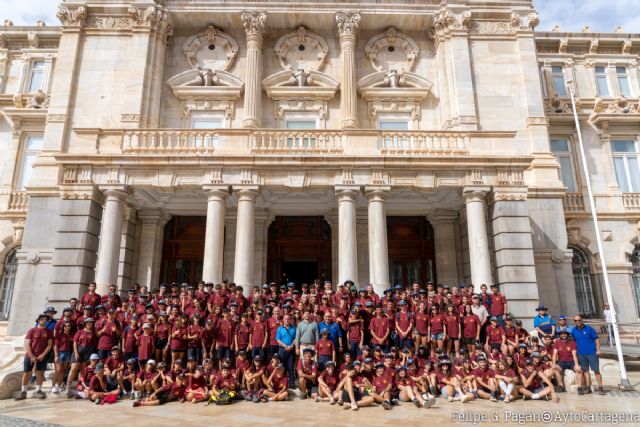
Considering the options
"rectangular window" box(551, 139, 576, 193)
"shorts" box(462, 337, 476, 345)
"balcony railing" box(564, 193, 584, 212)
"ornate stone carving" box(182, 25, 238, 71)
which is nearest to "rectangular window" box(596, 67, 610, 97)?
"rectangular window" box(551, 139, 576, 193)

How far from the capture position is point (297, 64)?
72.0 feet

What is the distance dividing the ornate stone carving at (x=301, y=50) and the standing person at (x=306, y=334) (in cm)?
1478

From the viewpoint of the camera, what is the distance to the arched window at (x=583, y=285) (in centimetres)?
2069

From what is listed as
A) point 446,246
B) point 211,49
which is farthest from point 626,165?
point 211,49

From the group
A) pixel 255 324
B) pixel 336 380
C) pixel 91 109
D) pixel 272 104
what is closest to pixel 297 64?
pixel 272 104

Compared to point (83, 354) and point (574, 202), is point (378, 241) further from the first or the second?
point (574, 202)

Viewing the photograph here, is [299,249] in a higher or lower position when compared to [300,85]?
lower

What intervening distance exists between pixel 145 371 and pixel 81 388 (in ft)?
5.53

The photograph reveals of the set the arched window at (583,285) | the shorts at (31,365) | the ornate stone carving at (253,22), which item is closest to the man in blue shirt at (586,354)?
the arched window at (583,285)

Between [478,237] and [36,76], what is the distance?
77.4 feet

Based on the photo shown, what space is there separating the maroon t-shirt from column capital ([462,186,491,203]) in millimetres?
13479

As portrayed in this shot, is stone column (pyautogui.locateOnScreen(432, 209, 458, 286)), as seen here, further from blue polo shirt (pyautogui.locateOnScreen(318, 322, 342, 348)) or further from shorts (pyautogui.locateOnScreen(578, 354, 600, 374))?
blue polo shirt (pyautogui.locateOnScreen(318, 322, 342, 348))

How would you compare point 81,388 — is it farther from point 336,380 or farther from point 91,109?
point 91,109

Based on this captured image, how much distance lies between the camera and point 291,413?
848 cm
